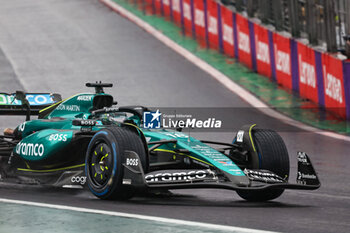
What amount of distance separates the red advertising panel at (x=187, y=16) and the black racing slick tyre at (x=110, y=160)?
21.3m

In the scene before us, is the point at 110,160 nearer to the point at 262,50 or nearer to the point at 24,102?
the point at 24,102

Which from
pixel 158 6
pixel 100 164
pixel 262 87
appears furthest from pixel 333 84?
pixel 158 6

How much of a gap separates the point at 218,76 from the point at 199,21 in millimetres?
5749

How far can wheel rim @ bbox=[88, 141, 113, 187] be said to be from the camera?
8.74 m

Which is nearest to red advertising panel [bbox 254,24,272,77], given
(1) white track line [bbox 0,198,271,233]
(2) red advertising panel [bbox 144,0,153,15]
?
(2) red advertising panel [bbox 144,0,153,15]

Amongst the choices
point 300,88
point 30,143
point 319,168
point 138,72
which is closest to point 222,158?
point 30,143

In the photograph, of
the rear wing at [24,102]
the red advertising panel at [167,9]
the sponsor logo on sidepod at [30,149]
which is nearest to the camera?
the sponsor logo on sidepod at [30,149]

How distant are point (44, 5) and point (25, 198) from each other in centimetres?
2772

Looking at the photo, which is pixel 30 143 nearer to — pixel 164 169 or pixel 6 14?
pixel 164 169

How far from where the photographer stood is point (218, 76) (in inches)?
950

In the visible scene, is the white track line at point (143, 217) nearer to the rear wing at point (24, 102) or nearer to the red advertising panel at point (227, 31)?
the rear wing at point (24, 102)

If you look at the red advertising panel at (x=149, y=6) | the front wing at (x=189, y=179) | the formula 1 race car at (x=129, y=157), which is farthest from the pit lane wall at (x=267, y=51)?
the front wing at (x=189, y=179)

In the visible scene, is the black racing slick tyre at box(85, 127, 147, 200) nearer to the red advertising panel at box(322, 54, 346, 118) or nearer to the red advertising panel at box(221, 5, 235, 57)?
the red advertising panel at box(322, 54, 346, 118)

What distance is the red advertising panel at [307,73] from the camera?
20.3 m
